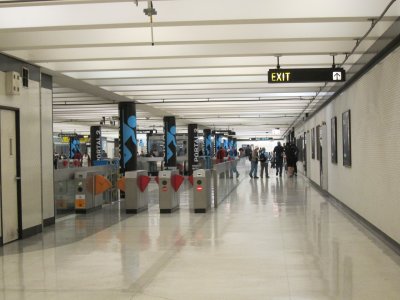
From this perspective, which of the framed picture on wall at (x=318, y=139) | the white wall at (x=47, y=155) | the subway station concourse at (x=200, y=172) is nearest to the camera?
the subway station concourse at (x=200, y=172)

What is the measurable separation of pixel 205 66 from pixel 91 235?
13.5 feet

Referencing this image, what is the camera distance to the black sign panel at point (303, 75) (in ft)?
31.2

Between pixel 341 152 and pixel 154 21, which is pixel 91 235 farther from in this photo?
pixel 341 152

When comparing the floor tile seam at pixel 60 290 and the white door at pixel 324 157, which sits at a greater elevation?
the white door at pixel 324 157

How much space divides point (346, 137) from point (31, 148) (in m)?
6.92

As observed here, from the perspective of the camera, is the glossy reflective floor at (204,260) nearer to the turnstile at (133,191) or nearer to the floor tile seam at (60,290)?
the floor tile seam at (60,290)

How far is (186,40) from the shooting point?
8.41m

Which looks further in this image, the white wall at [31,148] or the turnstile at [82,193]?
the turnstile at [82,193]

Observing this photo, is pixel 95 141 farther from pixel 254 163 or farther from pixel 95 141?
pixel 254 163

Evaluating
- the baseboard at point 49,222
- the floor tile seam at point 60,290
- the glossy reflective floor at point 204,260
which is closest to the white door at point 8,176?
the glossy reflective floor at point 204,260

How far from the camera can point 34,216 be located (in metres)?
10.1

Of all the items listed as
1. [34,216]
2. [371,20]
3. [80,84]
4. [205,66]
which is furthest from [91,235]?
[371,20]

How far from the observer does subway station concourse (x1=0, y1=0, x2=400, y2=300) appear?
6.24m

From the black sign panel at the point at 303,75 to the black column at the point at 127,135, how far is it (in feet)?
29.4
